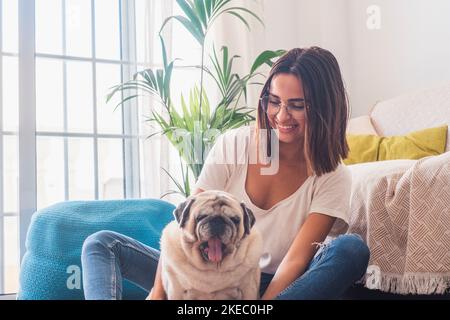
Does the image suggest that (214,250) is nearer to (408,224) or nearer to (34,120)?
(408,224)

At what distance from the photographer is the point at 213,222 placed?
743 millimetres

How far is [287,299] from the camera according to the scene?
0.79m

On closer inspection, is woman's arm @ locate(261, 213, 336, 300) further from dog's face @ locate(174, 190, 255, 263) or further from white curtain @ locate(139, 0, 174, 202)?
white curtain @ locate(139, 0, 174, 202)

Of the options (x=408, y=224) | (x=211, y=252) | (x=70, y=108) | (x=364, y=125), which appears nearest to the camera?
(x=211, y=252)

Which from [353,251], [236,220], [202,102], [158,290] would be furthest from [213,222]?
[202,102]

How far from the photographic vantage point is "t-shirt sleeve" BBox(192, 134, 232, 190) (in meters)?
0.86

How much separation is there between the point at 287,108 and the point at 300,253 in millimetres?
226

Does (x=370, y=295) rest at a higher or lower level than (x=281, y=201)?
lower

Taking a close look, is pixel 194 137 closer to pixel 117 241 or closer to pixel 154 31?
pixel 117 241

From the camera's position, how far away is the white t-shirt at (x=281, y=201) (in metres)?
0.83

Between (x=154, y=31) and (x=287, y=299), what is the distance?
4.11 ft

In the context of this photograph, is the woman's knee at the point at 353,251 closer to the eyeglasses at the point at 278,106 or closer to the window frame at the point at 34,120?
the eyeglasses at the point at 278,106

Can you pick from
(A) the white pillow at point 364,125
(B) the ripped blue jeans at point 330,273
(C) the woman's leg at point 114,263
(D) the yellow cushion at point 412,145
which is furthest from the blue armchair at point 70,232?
(D) the yellow cushion at point 412,145
